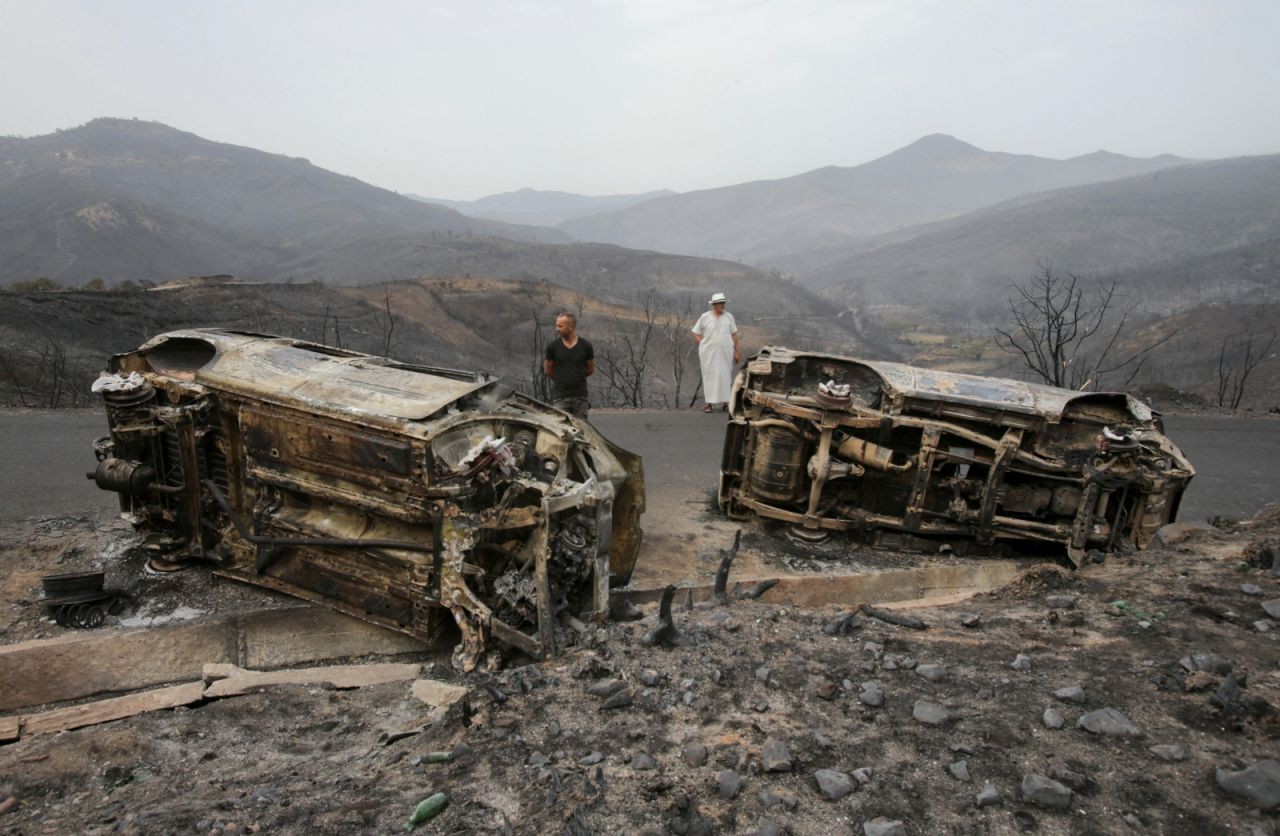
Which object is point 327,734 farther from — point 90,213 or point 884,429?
point 90,213

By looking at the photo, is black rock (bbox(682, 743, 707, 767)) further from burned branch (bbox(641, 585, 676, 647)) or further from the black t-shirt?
the black t-shirt

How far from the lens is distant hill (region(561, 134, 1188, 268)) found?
144125mm

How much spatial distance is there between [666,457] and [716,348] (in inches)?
69.4

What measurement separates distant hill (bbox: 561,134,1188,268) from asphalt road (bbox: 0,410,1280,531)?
114 meters

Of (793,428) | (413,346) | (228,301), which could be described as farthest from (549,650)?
(228,301)

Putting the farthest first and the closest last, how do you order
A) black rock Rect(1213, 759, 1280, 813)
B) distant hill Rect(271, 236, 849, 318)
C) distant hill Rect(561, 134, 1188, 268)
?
distant hill Rect(561, 134, 1188, 268) < distant hill Rect(271, 236, 849, 318) < black rock Rect(1213, 759, 1280, 813)

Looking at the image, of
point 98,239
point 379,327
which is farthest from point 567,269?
point 98,239

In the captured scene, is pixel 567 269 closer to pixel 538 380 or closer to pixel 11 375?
pixel 538 380

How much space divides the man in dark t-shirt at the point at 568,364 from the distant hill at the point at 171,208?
59.6 meters

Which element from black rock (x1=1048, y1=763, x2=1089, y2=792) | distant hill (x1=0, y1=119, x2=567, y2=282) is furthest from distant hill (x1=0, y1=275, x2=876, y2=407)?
distant hill (x1=0, y1=119, x2=567, y2=282)

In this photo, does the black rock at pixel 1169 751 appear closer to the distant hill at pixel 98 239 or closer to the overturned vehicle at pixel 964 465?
the overturned vehicle at pixel 964 465

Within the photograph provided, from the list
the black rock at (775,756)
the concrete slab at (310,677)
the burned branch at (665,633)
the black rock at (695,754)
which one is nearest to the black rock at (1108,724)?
the black rock at (775,756)

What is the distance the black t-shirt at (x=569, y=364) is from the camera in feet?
24.9

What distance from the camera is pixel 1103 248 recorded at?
72125mm
